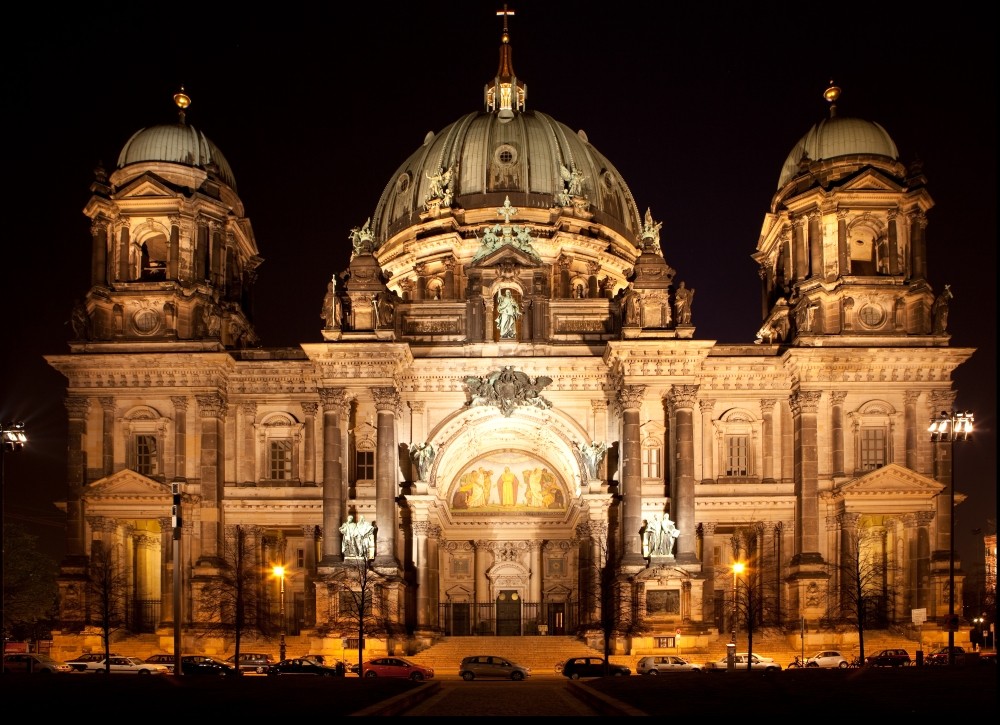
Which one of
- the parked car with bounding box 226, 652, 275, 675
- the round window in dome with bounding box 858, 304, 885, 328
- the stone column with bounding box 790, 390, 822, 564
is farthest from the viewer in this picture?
the round window in dome with bounding box 858, 304, 885, 328

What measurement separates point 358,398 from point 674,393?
49.4 feet

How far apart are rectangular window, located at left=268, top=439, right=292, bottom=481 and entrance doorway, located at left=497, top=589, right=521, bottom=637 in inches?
578

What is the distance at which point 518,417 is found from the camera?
66.4 meters

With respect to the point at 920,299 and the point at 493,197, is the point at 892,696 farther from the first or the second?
the point at 493,197

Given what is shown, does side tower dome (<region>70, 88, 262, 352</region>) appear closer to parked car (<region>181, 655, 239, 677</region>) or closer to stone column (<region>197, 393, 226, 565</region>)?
stone column (<region>197, 393, 226, 565</region>)

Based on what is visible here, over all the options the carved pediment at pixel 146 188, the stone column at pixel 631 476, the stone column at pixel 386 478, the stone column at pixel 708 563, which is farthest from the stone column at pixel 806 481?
the carved pediment at pixel 146 188

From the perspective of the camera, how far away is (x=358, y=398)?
6444cm

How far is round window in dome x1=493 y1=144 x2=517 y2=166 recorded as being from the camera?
8300 cm

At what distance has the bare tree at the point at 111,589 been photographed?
204 ft

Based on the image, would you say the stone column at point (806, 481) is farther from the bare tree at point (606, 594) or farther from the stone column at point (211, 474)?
the stone column at point (211, 474)

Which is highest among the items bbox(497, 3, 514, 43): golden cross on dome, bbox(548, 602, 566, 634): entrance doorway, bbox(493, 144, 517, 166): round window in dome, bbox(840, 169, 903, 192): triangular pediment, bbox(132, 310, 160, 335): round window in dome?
bbox(497, 3, 514, 43): golden cross on dome

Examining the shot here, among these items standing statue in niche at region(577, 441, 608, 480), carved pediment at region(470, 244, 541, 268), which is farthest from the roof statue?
standing statue in niche at region(577, 441, 608, 480)

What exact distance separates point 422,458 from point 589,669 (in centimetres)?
1664

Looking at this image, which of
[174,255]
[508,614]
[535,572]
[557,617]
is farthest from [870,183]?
[174,255]
